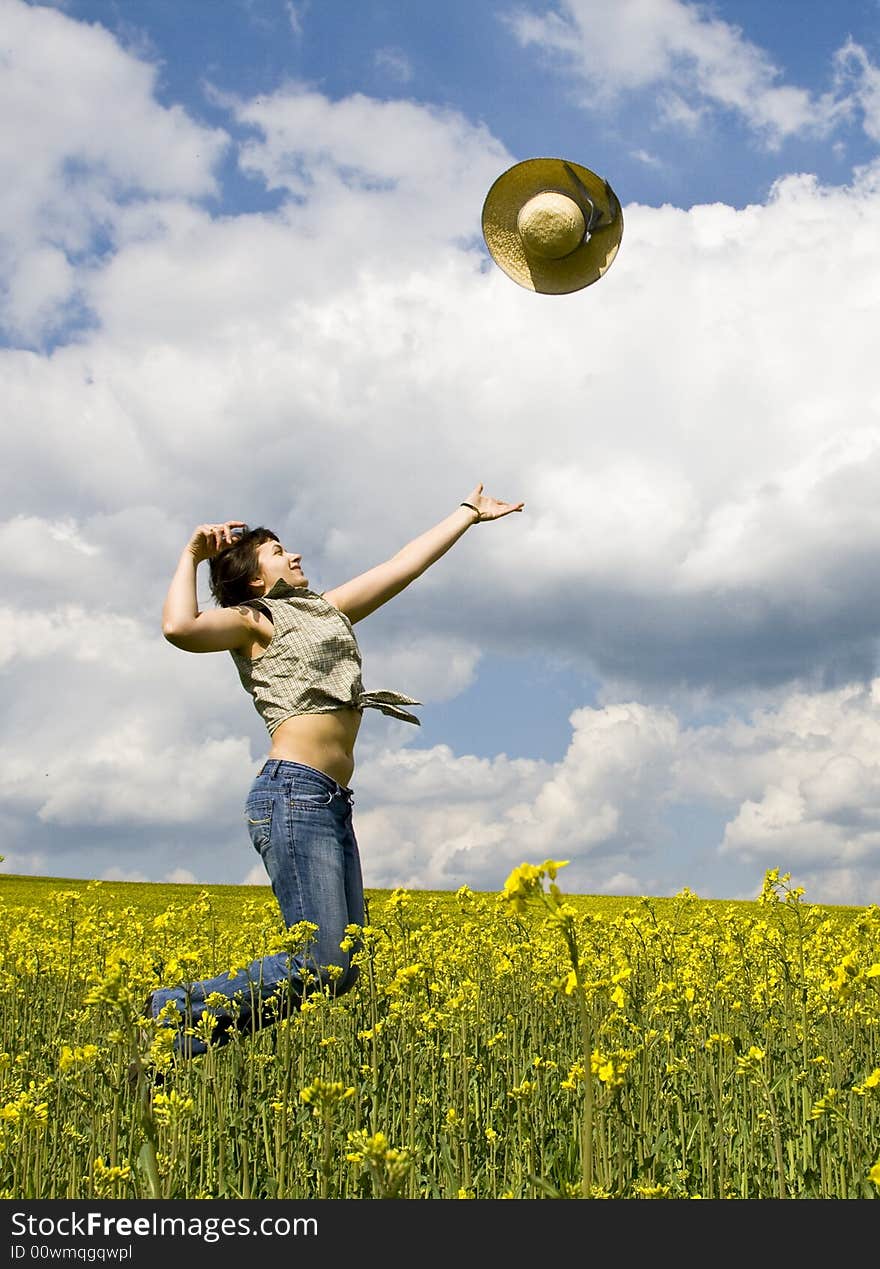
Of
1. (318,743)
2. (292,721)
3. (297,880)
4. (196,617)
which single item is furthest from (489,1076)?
(196,617)

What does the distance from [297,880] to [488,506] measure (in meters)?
2.14

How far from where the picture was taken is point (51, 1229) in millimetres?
2443

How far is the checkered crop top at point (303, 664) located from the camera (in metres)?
4.72

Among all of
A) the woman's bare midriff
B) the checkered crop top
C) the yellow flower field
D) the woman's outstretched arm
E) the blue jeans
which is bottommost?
the yellow flower field

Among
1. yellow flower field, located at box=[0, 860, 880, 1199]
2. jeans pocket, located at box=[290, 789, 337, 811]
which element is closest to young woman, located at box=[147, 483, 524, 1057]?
jeans pocket, located at box=[290, 789, 337, 811]

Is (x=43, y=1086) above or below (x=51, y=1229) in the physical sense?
above

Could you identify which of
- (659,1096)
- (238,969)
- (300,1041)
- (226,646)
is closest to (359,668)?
(226,646)

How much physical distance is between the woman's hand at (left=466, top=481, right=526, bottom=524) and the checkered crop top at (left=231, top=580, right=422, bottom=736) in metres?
0.97

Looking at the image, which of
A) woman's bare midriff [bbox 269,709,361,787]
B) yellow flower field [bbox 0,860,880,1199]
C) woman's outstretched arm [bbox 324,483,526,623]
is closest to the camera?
yellow flower field [bbox 0,860,880,1199]

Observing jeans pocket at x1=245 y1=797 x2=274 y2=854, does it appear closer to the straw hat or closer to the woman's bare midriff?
the woman's bare midriff

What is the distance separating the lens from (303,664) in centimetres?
474

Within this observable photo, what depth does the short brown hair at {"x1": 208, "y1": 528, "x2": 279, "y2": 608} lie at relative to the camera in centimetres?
516

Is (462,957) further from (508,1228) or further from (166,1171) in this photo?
(508,1228)

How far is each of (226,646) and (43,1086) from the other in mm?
1953
